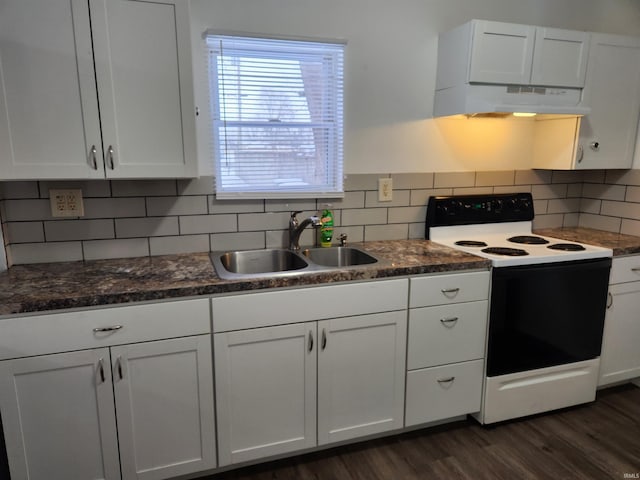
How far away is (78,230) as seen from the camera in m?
2.02

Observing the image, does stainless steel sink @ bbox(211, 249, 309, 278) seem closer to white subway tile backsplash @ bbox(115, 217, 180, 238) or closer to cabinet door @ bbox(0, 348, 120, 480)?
white subway tile backsplash @ bbox(115, 217, 180, 238)

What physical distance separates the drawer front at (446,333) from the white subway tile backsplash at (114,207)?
1.36 meters

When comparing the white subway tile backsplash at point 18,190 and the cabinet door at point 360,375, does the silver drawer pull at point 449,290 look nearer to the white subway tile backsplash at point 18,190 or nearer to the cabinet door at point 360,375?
the cabinet door at point 360,375

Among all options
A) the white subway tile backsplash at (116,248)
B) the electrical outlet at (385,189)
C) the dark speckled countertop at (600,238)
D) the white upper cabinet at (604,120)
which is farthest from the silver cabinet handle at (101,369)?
the white upper cabinet at (604,120)

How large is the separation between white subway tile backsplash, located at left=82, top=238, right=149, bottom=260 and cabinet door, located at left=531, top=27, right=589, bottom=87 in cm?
213

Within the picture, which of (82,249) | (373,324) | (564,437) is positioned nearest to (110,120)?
(82,249)

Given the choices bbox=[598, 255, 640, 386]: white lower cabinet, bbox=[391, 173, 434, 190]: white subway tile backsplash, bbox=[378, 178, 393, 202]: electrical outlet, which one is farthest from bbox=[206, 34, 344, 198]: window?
bbox=[598, 255, 640, 386]: white lower cabinet

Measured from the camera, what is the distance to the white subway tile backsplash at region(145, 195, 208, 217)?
2096 millimetres

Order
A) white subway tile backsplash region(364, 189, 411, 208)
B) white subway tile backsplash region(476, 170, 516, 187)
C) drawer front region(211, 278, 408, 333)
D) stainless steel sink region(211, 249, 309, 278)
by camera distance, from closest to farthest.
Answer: drawer front region(211, 278, 408, 333), stainless steel sink region(211, 249, 309, 278), white subway tile backsplash region(364, 189, 411, 208), white subway tile backsplash region(476, 170, 516, 187)

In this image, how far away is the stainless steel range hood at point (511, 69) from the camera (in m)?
2.17

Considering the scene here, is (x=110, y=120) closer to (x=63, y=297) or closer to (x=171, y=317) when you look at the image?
(x=63, y=297)

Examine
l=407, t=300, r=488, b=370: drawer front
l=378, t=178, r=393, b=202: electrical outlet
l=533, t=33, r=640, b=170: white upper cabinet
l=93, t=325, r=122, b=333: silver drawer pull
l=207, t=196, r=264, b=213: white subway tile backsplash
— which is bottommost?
l=407, t=300, r=488, b=370: drawer front

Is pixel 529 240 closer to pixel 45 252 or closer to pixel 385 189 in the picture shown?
pixel 385 189

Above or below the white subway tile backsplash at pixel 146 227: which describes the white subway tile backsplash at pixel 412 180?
above
